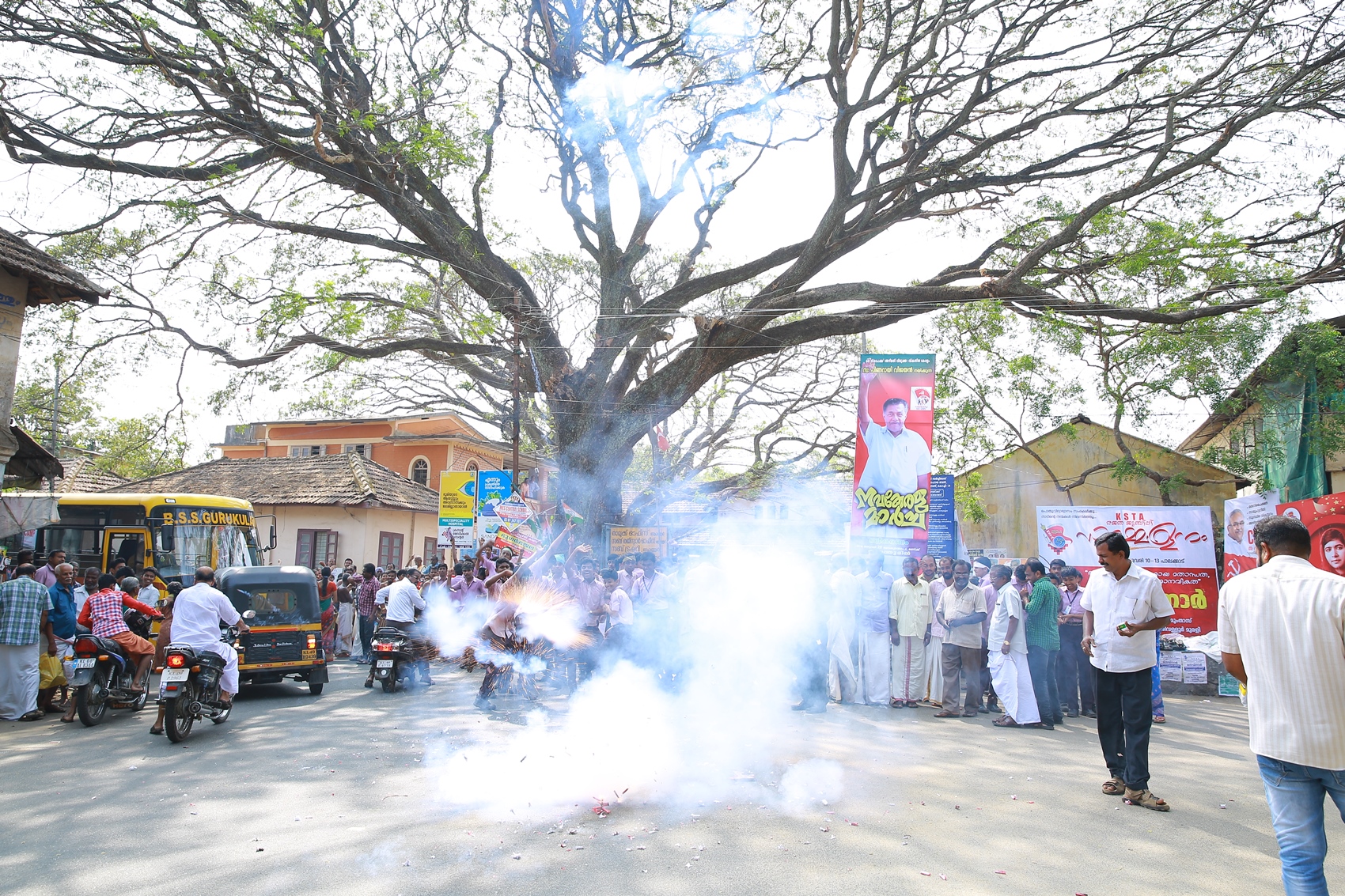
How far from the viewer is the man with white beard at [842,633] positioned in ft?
35.8

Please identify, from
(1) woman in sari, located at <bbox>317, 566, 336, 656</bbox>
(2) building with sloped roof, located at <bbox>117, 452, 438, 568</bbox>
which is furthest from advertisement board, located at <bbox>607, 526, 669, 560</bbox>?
(2) building with sloped roof, located at <bbox>117, 452, 438, 568</bbox>

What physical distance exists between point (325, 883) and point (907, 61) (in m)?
15.7

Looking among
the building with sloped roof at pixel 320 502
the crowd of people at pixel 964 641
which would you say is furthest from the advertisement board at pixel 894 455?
the building with sloped roof at pixel 320 502

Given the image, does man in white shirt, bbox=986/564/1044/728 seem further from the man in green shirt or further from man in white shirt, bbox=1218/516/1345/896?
man in white shirt, bbox=1218/516/1345/896

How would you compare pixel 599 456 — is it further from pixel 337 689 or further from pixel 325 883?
pixel 325 883

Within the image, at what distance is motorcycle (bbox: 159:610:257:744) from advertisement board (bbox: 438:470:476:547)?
13.7 metres

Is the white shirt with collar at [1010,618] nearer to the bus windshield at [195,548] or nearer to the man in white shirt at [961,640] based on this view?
the man in white shirt at [961,640]

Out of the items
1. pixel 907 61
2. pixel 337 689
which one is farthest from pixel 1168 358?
pixel 337 689

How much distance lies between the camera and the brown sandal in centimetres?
581

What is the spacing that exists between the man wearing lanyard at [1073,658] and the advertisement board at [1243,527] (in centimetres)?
235

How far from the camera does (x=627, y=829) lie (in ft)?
17.3

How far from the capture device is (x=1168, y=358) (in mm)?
14055

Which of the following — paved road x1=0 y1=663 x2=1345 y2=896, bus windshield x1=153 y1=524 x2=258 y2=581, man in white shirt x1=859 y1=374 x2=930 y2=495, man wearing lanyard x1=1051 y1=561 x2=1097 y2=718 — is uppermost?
man in white shirt x1=859 y1=374 x2=930 y2=495

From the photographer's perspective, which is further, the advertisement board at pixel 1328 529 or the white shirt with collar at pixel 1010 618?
A: the white shirt with collar at pixel 1010 618
